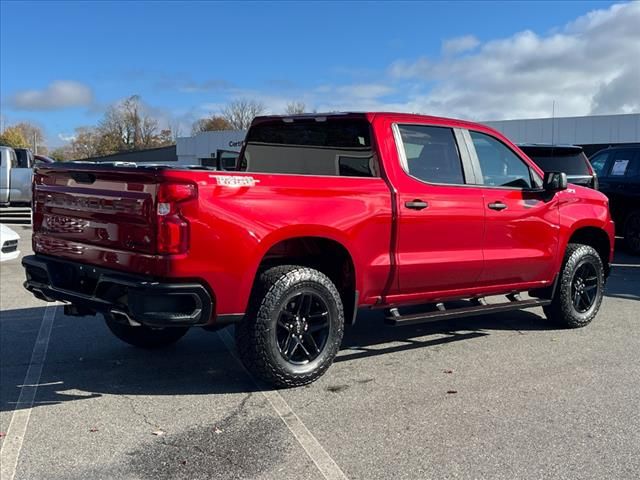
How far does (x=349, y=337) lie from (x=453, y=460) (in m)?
2.78

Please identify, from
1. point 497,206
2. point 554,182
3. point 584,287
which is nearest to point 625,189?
point 584,287

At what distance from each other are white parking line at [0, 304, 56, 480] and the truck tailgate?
99 centimetres

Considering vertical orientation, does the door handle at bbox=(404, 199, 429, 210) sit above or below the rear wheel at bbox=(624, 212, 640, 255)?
above

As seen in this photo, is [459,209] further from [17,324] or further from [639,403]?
[17,324]

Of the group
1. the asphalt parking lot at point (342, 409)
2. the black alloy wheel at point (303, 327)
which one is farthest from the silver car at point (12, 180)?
the black alloy wheel at point (303, 327)

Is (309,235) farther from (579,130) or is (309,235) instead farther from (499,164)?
(579,130)

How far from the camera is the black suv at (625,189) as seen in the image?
11.7 meters

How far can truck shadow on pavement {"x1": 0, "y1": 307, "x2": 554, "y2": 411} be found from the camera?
4750mm

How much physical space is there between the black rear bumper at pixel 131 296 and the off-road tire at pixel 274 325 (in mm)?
390

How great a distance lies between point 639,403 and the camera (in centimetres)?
444

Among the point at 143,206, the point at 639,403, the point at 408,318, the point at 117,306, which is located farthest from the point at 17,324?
the point at 639,403

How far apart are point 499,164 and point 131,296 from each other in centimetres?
361

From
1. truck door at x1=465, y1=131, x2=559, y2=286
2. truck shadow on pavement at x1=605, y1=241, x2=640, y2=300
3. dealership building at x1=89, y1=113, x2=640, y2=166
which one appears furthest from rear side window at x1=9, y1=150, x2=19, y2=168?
dealership building at x1=89, y1=113, x2=640, y2=166

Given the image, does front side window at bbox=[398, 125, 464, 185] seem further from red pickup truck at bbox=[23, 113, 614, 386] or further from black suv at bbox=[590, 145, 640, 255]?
black suv at bbox=[590, 145, 640, 255]
